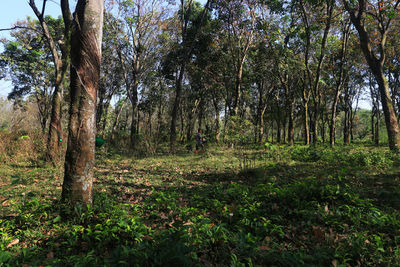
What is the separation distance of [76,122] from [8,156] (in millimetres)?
7995

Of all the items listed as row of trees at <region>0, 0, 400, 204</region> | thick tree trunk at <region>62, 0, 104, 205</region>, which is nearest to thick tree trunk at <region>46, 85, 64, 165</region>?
row of trees at <region>0, 0, 400, 204</region>

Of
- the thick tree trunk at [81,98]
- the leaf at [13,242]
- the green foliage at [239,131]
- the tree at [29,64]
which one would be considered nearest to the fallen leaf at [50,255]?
the leaf at [13,242]

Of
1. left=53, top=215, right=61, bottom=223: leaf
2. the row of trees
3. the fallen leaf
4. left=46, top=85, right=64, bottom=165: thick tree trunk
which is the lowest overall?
the fallen leaf

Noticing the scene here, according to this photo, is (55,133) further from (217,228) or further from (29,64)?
(29,64)

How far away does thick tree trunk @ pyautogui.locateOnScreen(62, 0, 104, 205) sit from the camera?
3.54m

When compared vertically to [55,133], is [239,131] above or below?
above

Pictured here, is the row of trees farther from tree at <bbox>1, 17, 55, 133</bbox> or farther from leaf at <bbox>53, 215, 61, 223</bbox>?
leaf at <bbox>53, 215, 61, 223</bbox>

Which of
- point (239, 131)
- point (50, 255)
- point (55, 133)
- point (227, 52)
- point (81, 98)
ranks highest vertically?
point (227, 52)

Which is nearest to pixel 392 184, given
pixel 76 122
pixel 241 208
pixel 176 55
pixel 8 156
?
pixel 241 208

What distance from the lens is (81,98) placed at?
3582 mm

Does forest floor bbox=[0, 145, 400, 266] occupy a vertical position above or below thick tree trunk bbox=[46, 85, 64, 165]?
below

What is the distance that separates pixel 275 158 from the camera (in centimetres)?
977

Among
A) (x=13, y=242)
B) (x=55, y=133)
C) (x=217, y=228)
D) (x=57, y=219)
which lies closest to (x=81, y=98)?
(x=57, y=219)

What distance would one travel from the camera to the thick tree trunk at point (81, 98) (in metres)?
3.54
